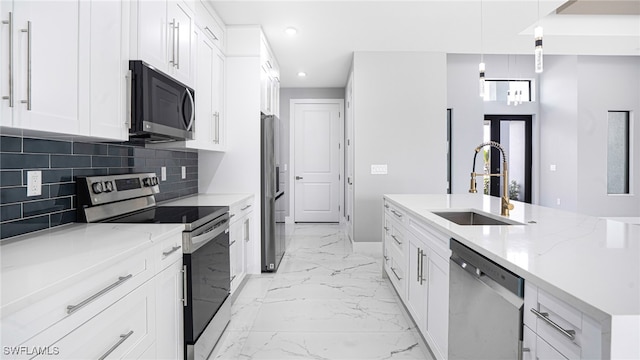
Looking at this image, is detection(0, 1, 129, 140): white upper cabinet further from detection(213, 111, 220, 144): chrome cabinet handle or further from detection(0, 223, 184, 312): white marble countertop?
detection(213, 111, 220, 144): chrome cabinet handle

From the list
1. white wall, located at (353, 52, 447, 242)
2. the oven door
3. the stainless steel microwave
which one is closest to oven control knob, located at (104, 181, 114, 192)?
the stainless steel microwave

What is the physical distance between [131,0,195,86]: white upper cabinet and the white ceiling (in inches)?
34.2

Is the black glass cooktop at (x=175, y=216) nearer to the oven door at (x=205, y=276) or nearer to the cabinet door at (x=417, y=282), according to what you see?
the oven door at (x=205, y=276)

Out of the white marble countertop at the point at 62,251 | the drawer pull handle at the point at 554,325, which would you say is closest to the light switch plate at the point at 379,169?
the white marble countertop at the point at 62,251

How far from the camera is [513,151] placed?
7.04 m

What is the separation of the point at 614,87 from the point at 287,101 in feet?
19.7

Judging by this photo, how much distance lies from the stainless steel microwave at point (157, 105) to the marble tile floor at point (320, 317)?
1.40 metres

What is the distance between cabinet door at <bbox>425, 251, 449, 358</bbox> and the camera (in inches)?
65.6

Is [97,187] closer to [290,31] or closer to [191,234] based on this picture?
[191,234]

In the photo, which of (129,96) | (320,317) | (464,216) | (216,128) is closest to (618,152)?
(464,216)

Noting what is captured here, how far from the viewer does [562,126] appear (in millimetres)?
6254

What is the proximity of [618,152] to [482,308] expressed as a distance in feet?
22.5

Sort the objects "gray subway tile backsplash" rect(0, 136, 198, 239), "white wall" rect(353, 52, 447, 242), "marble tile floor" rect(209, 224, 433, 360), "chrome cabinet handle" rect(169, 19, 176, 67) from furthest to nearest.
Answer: "white wall" rect(353, 52, 447, 242), "chrome cabinet handle" rect(169, 19, 176, 67), "marble tile floor" rect(209, 224, 433, 360), "gray subway tile backsplash" rect(0, 136, 198, 239)

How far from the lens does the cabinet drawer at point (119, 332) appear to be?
0.98 metres
